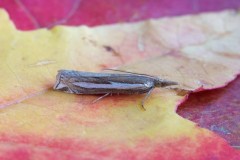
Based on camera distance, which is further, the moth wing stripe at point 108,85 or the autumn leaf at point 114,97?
the moth wing stripe at point 108,85

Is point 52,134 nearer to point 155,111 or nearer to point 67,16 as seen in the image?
point 155,111

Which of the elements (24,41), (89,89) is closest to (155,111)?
(89,89)

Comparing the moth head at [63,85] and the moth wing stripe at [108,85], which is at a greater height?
the moth wing stripe at [108,85]

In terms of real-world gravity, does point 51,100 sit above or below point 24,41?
below

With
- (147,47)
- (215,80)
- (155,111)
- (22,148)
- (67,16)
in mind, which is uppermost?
(67,16)

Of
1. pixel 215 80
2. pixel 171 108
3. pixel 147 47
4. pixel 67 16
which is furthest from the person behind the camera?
pixel 67 16
